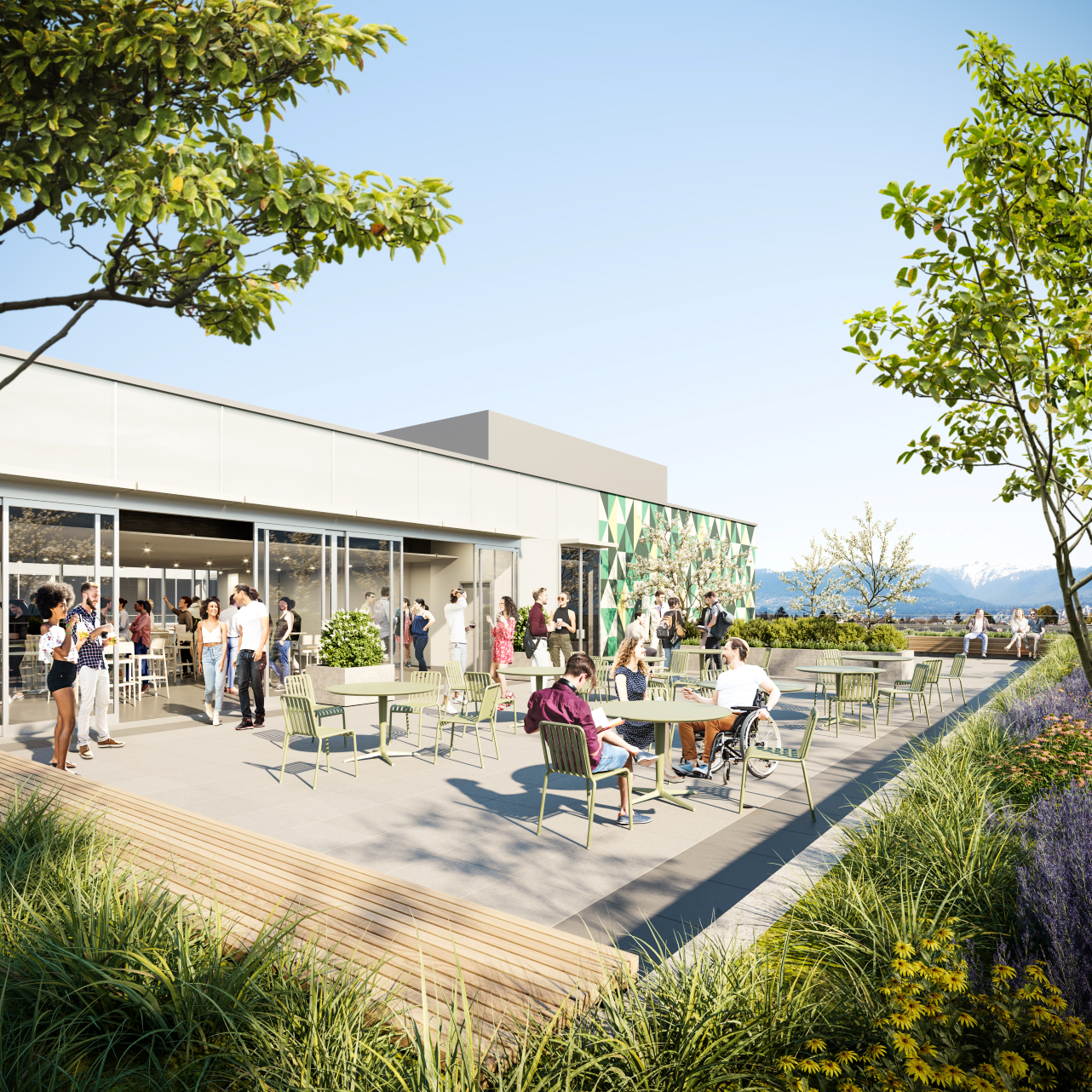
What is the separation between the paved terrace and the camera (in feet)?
14.3

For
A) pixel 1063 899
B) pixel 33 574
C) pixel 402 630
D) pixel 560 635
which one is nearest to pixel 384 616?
pixel 402 630

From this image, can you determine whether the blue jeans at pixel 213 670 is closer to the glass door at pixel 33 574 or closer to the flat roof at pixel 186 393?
the glass door at pixel 33 574

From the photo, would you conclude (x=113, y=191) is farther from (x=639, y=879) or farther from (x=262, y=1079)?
(x=639, y=879)

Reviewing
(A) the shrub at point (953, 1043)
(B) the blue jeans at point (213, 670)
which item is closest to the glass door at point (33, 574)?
(B) the blue jeans at point (213, 670)

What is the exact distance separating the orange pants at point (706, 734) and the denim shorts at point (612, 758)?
1.48 metres

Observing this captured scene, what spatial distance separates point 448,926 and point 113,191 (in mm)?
3757

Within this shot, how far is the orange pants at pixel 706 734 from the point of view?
715 centimetres

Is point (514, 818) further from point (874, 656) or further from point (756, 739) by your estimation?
point (874, 656)


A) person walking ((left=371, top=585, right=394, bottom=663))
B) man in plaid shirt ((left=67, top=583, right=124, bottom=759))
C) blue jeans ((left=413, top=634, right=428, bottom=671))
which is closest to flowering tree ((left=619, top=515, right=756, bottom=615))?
blue jeans ((left=413, top=634, right=428, bottom=671))

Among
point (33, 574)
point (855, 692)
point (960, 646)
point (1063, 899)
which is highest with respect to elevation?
point (33, 574)

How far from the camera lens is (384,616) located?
15.1 m

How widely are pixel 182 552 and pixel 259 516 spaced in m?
6.24

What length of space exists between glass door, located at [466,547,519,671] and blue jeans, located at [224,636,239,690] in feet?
20.1

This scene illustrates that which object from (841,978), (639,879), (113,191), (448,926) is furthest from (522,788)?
(113,191)
